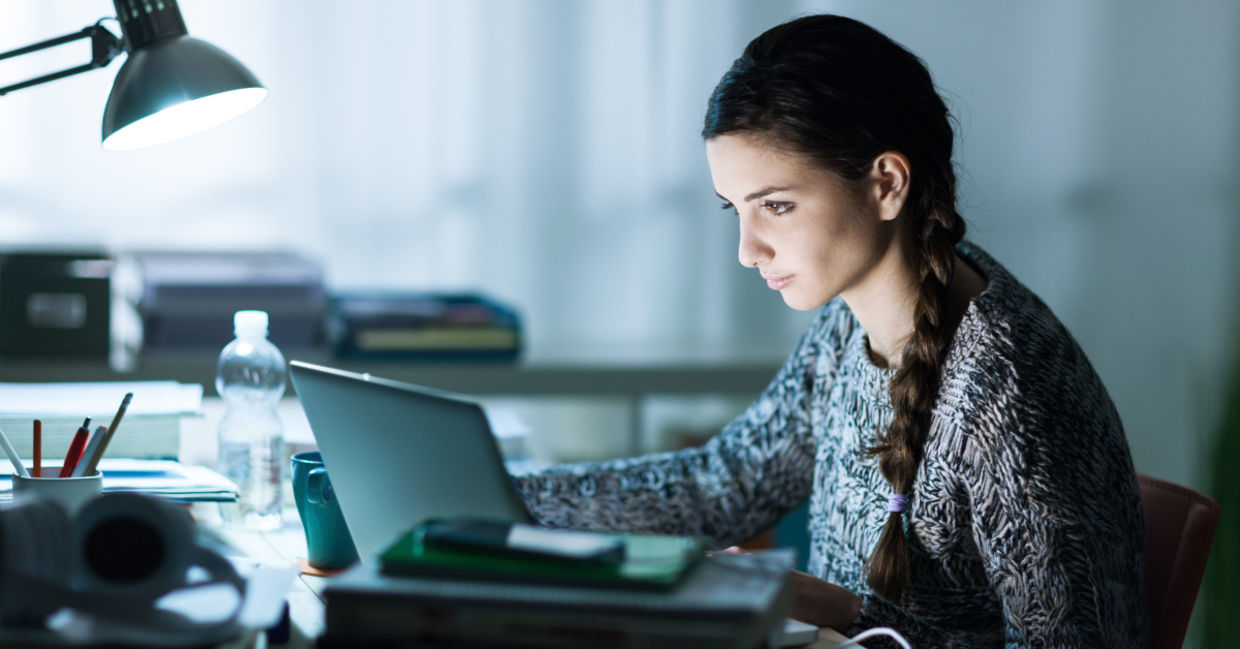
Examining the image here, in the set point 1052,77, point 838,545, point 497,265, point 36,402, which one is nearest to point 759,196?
point 838,545

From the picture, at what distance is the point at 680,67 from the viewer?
2.46 metres

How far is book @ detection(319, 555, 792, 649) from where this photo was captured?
2.19 feet

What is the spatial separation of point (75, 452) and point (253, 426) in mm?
308

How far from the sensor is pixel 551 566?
2.35 ft

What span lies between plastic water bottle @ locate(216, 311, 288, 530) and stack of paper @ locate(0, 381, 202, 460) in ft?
0.15

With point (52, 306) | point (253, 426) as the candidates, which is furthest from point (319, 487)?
point (52, 306)

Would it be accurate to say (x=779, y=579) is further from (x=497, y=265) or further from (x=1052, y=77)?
(x=1052, y=77)

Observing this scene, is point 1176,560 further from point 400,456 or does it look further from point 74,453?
point 74,453

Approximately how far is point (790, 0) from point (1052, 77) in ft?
1.95

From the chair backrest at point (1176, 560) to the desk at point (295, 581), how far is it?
38cm

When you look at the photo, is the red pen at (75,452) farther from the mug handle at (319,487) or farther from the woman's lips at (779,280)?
the woman's lips at (779,280)

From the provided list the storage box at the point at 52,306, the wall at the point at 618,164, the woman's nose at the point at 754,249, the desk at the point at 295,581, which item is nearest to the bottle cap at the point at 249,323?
the desk at the point at 295,581

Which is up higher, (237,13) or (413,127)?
(237,13)

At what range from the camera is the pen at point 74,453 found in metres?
1.05
